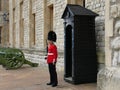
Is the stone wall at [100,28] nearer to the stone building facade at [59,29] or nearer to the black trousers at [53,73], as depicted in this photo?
the stone building facade at [59,29]

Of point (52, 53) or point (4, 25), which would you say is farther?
point (4, 25)

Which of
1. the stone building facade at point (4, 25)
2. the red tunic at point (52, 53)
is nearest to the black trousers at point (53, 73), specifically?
the red tunic at point (52, 53)

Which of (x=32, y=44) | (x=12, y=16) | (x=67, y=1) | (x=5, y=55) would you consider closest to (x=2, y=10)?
(x=12, y=16)

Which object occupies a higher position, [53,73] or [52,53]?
[52,53]

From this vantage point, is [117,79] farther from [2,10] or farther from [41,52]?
[2,10]

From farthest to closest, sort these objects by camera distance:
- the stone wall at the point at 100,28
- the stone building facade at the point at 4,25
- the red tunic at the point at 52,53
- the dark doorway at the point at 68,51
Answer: the stone building facade at the point at 4,25, the dark doorway at the point at 68,51, the stone wall at the point at 100,28, the red tunic at the point at 52,53

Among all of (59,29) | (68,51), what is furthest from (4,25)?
(68,51)

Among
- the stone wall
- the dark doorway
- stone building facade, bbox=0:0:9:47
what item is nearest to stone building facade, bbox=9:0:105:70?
the stone wall

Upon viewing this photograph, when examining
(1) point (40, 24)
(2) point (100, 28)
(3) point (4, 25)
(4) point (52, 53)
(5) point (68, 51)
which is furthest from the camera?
(3) point (4, 25)

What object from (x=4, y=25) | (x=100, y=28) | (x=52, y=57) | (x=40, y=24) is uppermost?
(x=4, y=25)

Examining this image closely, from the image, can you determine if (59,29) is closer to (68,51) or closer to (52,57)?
(68,51)

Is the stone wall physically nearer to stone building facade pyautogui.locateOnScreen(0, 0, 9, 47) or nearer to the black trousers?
the black trousers

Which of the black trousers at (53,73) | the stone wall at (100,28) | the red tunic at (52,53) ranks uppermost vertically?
the stone wall at (100,28)

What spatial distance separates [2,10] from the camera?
1428 inches
